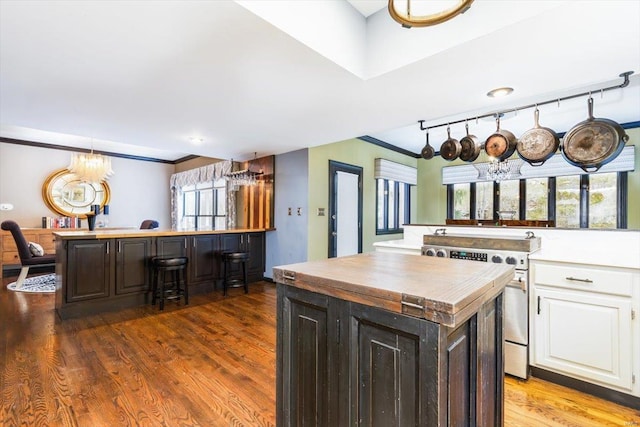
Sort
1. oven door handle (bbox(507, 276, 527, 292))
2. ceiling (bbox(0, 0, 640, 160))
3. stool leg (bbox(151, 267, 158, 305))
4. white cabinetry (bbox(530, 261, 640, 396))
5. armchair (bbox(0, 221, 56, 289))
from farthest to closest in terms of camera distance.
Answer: armchair (bbox(0, 221, 56, 289))
stool leg (bbox(151, 267, 158, 305))
oven door handle (bbox(507, 276, 527, 292))
white cabinetry (bbox(530, 261, 640, 396))
ceiling (bbox(0, 0, 640, 160))

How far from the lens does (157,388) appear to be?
2.02 meters

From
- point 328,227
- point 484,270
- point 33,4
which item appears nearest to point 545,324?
point 484,270

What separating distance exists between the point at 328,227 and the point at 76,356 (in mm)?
3297

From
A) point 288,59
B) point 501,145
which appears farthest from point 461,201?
point 288,59

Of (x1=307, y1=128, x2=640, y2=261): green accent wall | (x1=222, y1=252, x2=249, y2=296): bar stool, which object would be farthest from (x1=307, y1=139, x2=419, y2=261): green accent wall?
(x1=222, y1=252, x2=249, y2=296): bar stool

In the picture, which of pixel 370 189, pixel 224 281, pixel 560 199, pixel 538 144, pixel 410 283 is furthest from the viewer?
pixel 370 189

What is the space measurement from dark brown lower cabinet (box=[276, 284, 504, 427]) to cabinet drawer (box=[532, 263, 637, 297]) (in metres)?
1.10

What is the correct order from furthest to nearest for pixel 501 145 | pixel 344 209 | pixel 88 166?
pixel 344 209
pixel 88 166
pixel 501 145

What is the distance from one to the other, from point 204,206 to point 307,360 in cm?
646

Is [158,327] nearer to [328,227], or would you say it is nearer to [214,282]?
[214,282]

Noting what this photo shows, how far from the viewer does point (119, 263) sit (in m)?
3.65

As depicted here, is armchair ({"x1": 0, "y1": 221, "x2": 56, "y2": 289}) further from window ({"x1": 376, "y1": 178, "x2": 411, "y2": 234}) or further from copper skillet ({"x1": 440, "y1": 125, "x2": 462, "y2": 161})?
A: copper skillet ({"x1": 440, "y1": 125, "x2": 462, "y2": 161})

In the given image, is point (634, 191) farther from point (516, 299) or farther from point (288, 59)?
point (288, 59)

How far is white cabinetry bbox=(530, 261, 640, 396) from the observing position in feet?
6.08
